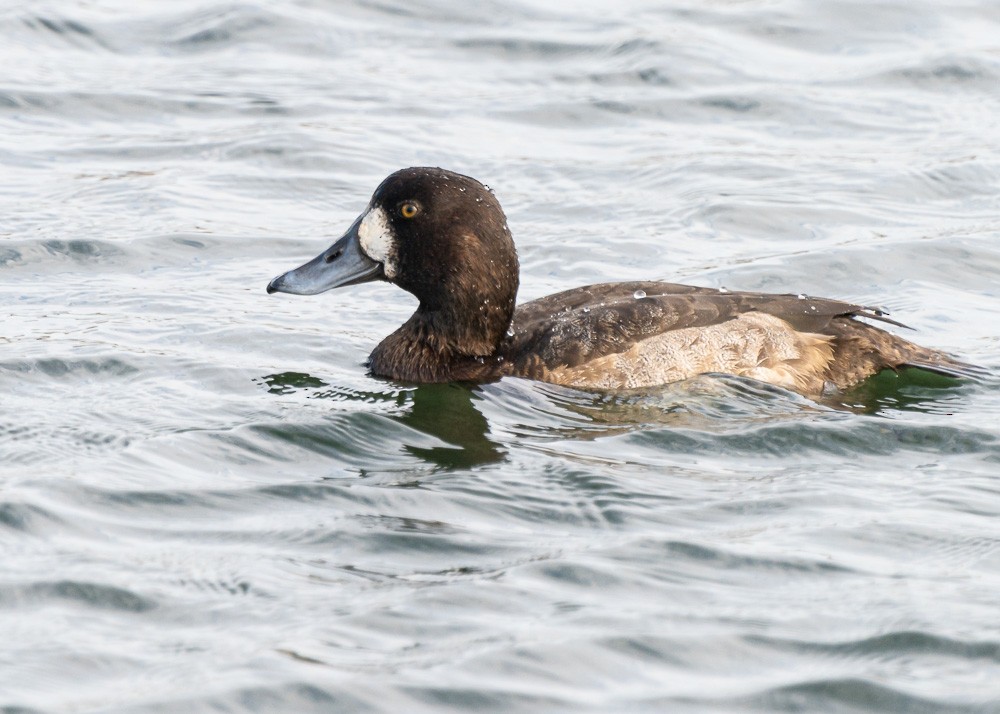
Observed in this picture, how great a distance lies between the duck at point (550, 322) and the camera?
754cm

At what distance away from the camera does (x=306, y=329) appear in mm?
8875

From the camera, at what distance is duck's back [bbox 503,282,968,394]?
24.7 ft

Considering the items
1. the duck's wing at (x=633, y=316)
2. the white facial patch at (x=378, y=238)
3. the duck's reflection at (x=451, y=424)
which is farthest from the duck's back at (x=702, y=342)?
the white facial patch at (x=378, y=238)

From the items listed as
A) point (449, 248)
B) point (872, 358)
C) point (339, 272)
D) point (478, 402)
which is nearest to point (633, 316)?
point (478, 402)

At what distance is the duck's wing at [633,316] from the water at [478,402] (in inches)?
9.5

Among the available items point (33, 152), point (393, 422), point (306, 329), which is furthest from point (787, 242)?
point (33, 152)

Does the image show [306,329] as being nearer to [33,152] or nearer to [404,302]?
[404,302]

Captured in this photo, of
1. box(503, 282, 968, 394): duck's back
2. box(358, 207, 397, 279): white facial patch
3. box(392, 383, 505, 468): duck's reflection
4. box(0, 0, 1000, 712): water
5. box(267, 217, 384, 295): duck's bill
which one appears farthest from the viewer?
box(267, 217, 384, 295): duck's bill

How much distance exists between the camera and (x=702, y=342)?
24.8 ft

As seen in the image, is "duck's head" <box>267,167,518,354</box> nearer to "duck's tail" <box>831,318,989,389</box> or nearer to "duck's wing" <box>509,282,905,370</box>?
"duck's wing" <box>509,282,905,370</box>

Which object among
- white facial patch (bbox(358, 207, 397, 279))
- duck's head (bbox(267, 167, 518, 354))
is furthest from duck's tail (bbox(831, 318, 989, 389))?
white facial patch (bbox(358, 207, 397, 279))

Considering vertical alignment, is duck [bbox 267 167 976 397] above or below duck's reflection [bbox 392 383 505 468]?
above

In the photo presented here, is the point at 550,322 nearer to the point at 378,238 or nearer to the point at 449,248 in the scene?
the point at 449,248

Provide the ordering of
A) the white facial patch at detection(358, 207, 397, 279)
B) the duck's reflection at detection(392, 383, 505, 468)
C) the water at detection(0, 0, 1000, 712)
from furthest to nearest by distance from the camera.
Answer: the white facial patch at detection(358, 207, 397, 279) < the duck's reflection at detection(392, 383, 505, 468) < the water at detection(0, 0, 1000, 712)
